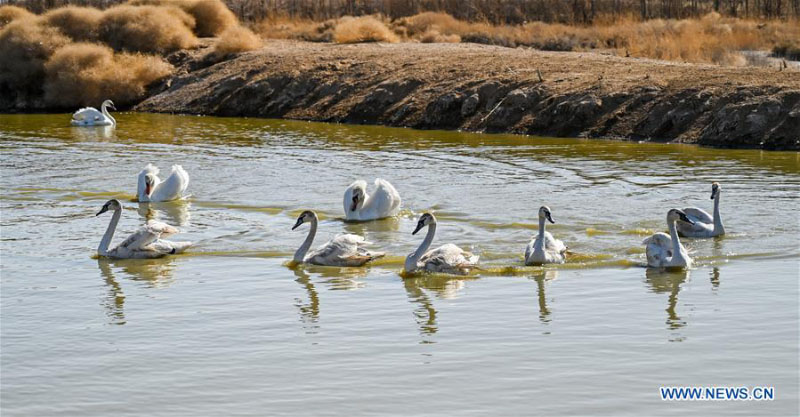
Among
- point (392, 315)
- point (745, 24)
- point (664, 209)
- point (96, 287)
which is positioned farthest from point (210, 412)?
point (745, 24)

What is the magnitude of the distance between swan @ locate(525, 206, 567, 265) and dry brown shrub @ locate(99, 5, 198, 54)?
85.7 feet

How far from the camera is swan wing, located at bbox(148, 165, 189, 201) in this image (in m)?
16.5

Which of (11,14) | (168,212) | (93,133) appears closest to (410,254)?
(168,212)

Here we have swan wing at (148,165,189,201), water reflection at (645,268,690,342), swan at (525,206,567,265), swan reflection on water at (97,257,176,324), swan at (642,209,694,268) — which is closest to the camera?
water reflection at (645,268,690,342)

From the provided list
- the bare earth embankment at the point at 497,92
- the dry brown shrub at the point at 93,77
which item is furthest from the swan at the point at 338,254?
the dry brown shrub at the point at 93,77

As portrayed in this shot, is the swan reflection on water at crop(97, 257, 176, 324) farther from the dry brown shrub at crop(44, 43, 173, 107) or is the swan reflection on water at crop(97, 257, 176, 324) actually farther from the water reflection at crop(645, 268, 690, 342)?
the dry brown shrub at crop(44, 43, 173, 107)

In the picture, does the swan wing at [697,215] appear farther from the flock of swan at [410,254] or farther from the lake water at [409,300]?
the lake water at [409,300]

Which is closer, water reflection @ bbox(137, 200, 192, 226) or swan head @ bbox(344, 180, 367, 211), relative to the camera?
swan head @ bbox(344, 180, 367, 211)

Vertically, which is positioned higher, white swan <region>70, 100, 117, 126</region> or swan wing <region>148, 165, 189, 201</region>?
white swan <region>70, 100, 117, 126</region>

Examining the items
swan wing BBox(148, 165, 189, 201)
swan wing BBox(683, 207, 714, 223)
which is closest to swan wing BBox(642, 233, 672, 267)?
swan wing BBox(683, 207, 714, 223)

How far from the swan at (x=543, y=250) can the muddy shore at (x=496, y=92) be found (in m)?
9.81

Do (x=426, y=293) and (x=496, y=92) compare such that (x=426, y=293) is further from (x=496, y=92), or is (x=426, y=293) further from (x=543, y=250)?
(x=496, y=92)

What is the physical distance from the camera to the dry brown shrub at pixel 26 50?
34938 mm

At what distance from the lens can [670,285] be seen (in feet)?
36.5
